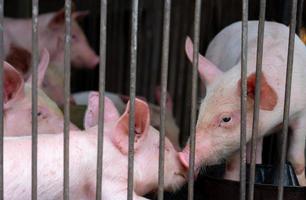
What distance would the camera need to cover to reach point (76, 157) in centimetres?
246

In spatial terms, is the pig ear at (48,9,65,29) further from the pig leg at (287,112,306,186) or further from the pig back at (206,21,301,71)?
the pig leg at (287,112,306,186)

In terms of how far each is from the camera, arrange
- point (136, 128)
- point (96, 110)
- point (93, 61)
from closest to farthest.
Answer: point (136, 128)
point (96, 110)
point (93, 61)

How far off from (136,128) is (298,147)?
2.26 ft

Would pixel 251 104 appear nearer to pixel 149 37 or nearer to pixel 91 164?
pixel 91 164

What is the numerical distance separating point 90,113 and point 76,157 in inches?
13.0

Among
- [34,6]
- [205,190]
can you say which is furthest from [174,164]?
[34,6]

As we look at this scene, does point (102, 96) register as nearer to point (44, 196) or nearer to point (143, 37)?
point (44, 196)

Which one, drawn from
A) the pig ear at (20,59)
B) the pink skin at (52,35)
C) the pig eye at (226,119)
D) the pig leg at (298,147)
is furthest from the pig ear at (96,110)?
the pink skin at (52,35)

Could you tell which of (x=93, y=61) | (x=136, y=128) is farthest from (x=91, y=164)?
(x=93, y=61)

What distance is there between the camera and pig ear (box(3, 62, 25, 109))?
271cm

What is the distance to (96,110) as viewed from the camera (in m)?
2.75

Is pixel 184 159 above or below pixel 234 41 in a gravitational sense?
below

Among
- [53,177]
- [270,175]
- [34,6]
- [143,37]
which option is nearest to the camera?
[34,6]

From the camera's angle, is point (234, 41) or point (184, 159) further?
point (234, 41)
